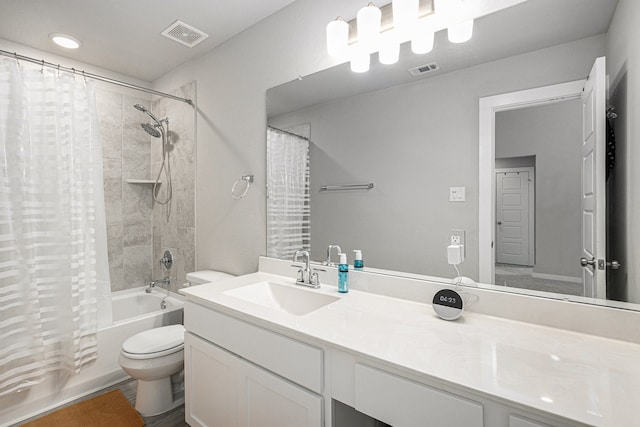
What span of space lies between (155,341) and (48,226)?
0.95 meters

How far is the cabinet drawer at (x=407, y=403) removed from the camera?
76 centimetres

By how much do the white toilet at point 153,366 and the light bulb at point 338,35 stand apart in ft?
6.32

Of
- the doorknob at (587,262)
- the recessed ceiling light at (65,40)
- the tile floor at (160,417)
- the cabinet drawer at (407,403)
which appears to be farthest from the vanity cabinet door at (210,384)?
the recessed ceiling light at (65,40)

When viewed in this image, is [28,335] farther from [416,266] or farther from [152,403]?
[416,266]

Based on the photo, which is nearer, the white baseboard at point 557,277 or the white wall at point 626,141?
the white wall at point 626,141

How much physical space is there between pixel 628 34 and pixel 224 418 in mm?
2080

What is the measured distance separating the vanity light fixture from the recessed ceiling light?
6.65 feet

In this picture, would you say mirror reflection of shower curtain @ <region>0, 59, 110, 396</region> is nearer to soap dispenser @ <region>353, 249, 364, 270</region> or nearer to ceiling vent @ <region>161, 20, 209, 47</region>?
ceiling vent @ <region>161, 20, 209, 47</region>

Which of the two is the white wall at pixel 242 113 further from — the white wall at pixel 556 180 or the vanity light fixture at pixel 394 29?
the white wall at pixel 556 180

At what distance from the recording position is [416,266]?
1.41 metres

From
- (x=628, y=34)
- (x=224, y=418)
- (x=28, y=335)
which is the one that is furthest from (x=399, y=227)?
(x=28, y=335)

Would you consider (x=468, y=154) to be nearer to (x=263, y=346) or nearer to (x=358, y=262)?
(x=358, y=262)

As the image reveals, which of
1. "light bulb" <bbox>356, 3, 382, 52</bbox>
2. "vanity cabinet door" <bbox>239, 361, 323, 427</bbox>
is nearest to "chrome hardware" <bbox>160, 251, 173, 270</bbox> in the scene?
"vanity cabinet door" <bbox>239, 361, 323, 427</bbox>

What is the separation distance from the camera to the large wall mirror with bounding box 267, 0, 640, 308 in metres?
1.04
